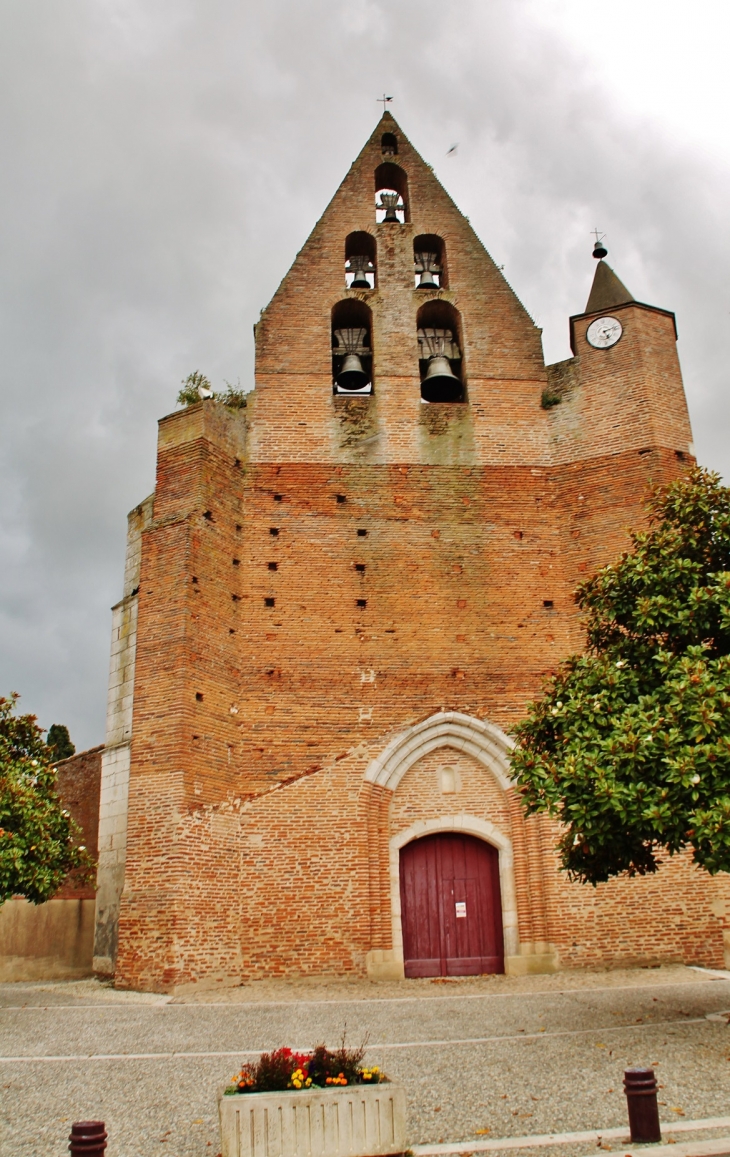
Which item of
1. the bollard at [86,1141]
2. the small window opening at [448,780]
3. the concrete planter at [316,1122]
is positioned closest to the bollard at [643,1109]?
the concrete planter at [316,1122]

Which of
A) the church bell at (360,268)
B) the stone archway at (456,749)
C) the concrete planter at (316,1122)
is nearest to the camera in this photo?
the concrete planter at (316,1122)

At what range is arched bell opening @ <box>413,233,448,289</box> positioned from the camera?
17484 mm

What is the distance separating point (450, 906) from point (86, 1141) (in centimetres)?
972

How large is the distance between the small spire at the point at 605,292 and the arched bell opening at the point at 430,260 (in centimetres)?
275

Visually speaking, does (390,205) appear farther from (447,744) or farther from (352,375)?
(447,744)

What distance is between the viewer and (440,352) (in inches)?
656

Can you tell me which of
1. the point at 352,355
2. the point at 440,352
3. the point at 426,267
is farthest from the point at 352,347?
the point at 426,267

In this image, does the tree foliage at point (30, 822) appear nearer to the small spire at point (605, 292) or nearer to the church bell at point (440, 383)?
the church bell at point (440, 383)

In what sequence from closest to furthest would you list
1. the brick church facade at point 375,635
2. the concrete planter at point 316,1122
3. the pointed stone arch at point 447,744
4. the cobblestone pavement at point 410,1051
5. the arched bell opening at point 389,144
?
the concrete planter at point 316,1122 → the cobblestone pavement at point 410,1051 → the brick church facade at point 375,635 → the pointed stone arch at point 447,744 → the arched bell opening at point 389,144

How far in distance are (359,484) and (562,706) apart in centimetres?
755

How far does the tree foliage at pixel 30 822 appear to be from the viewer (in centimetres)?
994

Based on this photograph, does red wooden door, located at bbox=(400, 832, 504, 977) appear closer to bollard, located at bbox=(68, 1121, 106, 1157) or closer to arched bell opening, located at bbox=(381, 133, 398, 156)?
bollard, located at bbox=(68, 1121, 106, 1157)

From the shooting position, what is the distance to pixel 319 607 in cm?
1427

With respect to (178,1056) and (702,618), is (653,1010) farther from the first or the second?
(178,1056)
